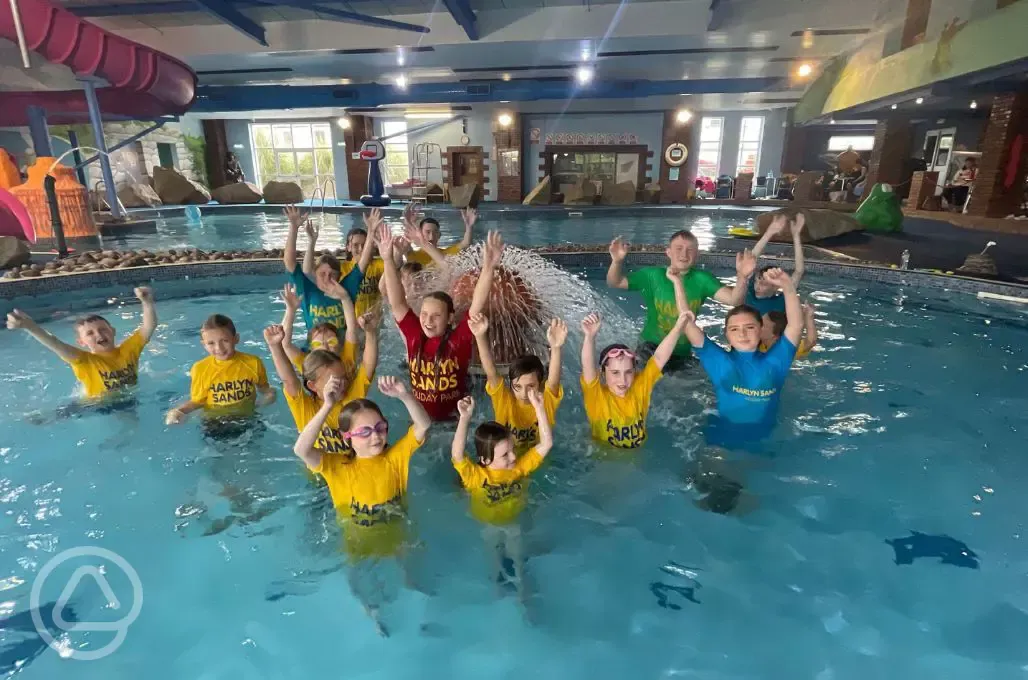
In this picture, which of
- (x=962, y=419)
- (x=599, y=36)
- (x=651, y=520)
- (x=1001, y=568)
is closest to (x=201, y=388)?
(x=651, y=520)

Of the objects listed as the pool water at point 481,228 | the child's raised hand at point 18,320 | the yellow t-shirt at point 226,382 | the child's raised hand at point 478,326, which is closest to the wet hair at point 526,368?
the child's raised hand at point 478,326

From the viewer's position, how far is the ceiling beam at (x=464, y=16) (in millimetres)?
10780

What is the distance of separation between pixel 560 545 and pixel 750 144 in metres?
27.9

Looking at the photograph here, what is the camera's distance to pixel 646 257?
10.7m

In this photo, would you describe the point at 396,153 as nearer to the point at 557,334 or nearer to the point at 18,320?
the point at 18,320

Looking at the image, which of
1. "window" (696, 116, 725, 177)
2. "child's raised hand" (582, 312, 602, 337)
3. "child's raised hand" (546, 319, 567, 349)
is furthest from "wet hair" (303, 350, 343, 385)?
"window" (696, 116, 725, 177)

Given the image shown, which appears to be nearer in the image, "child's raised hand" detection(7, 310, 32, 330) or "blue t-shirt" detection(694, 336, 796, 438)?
"blue t-shirt" detection(694, 336, 796, 438)

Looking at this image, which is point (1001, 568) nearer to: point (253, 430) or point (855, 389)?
point (855, 389)

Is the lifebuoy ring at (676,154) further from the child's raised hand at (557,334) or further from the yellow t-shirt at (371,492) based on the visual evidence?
the yellow t-shirt at (371,492)

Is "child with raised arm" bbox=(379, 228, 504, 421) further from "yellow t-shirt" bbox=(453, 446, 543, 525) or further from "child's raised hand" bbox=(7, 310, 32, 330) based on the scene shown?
"child's raised hand" bbox=(7, 310, 32, 330)

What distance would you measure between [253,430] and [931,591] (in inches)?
165

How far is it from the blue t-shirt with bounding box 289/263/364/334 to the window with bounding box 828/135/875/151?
26.4m

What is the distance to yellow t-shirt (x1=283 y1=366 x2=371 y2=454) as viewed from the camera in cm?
322

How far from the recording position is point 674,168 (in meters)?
24.4
